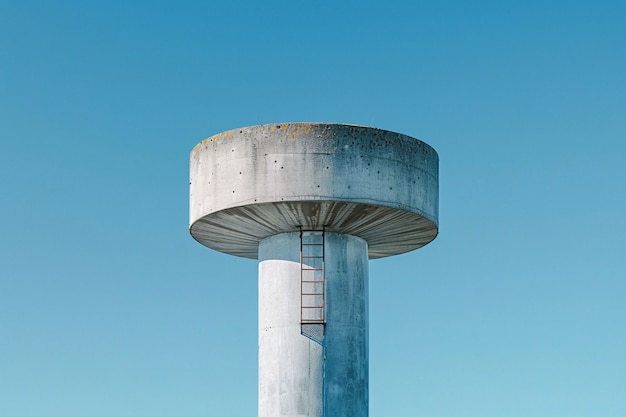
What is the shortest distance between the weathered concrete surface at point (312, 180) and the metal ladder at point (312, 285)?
0.36m

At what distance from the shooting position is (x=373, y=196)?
28094 millimetres

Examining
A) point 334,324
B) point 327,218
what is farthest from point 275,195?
point 334,324

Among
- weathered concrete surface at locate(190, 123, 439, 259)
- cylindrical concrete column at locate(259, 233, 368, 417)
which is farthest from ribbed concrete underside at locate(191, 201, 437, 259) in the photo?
cylindrical concrete column at locate(259, 233, 368, 417)

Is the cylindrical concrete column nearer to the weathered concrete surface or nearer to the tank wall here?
the weathered concrete surface

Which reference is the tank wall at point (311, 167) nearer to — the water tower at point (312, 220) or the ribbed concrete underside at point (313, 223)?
the water tower at point (312, 220)

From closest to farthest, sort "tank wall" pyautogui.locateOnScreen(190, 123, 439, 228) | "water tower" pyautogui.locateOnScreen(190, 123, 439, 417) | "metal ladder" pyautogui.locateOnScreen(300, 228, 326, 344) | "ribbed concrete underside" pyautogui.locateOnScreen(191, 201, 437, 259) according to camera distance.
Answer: "tank wall" pyautogui.locateOnScreen(190, 123, 439, 228)
"water tower" pyautogui.locateOnScreen(190, 123, 439, 417)
"ribbed concrete underside" pyautogui.locateOnScreen(191, 201, 437, 259)
"metal ladder" pyautogui.locateOnScreen(300, 228, 326, 344)

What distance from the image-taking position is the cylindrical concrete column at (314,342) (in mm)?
28328

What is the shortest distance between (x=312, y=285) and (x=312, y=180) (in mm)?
2625

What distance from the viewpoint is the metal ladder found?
93.8ft

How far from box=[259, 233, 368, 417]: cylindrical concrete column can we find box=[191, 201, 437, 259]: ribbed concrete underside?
414mm

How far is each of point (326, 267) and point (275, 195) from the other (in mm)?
2293

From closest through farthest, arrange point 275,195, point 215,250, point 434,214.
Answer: point 275,195 → point 434,214 → point 215,250

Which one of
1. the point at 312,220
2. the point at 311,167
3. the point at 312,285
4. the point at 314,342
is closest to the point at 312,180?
the point at 311,167

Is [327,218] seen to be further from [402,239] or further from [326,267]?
[402,239]
